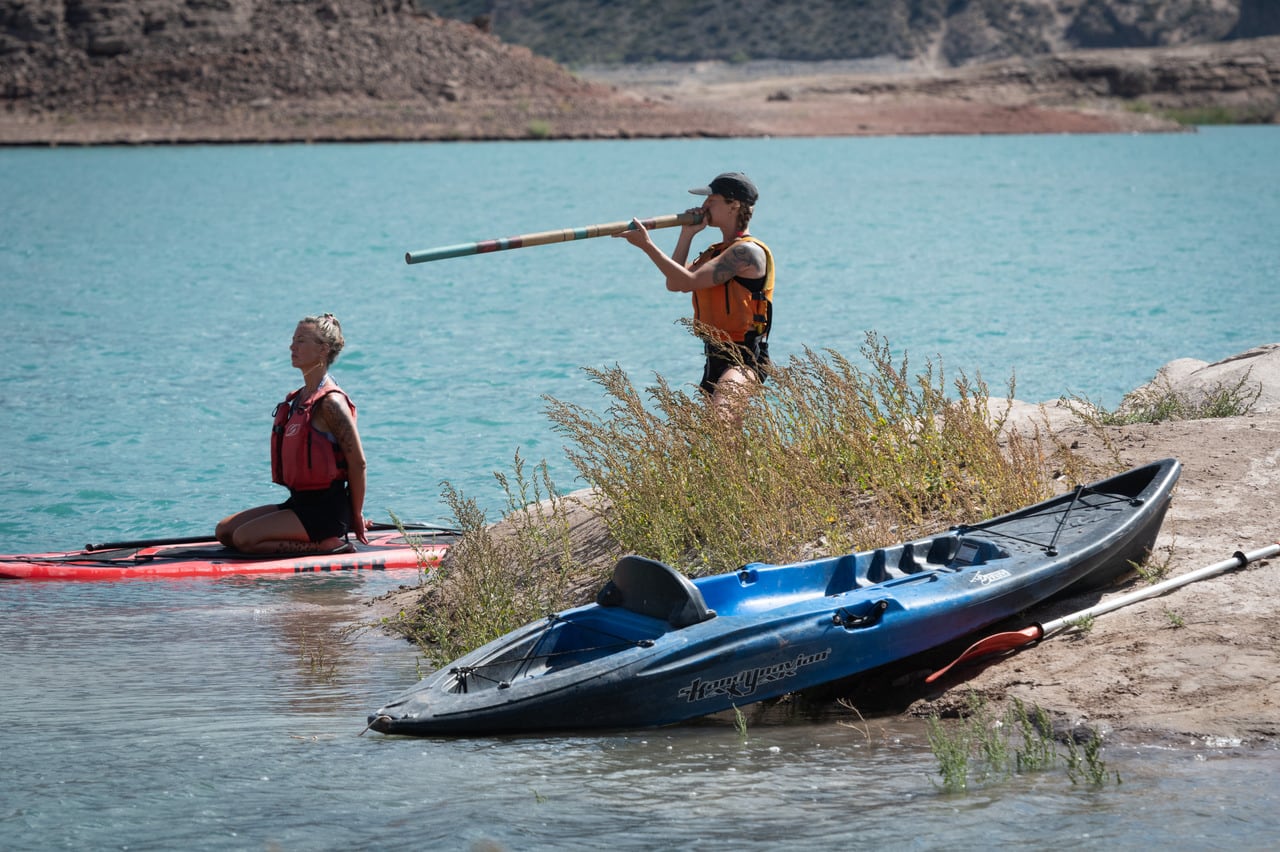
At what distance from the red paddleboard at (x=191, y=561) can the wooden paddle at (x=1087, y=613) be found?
3.51m

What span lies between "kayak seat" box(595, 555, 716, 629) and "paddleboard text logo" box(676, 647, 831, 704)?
25 cm

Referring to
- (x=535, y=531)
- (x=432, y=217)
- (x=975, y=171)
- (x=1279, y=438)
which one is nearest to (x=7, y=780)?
(x=535, y=531)

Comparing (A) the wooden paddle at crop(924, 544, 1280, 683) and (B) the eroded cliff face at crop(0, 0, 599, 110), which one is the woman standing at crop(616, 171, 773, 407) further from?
(B) the eroded cliff face at crop(0, 0, 599, 110)

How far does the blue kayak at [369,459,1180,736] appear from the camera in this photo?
19.0 ft

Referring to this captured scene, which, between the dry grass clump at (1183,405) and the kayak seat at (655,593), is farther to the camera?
the dry grass clump at (1183,405)

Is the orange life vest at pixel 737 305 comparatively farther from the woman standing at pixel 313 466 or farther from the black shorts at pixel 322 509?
the black shorts at pixel 322 509

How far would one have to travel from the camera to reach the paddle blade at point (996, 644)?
20.1 feet

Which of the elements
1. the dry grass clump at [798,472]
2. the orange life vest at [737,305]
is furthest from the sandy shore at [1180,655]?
the orange life vest at [737,305]

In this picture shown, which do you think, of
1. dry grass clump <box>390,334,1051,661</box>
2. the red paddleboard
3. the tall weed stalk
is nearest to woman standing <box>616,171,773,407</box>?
dry grass clump <box>390,334,1051,661</box>

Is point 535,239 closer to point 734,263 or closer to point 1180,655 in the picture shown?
point 734,263

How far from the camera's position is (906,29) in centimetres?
10669

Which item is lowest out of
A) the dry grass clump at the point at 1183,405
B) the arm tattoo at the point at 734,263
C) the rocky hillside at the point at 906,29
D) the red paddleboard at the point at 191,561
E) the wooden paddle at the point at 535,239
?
the red paddleboard at the point at 191,561

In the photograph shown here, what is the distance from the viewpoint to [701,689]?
581cm

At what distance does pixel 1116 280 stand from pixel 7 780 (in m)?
24.1
